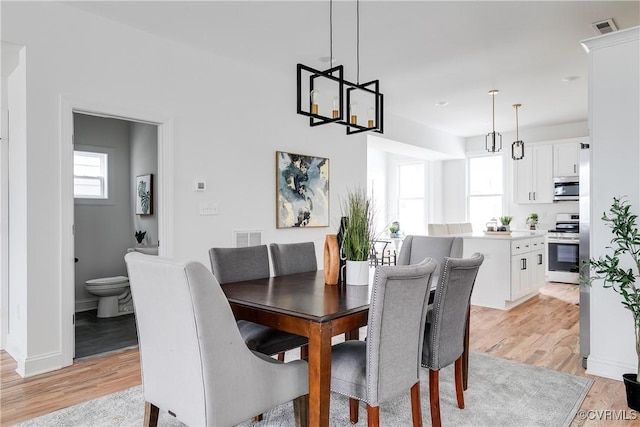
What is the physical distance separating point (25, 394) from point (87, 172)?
3.07 metres

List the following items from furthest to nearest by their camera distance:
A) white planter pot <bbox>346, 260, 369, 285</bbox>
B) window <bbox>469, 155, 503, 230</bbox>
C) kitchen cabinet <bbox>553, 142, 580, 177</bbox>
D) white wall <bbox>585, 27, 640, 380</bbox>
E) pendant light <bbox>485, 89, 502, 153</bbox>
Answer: window <bbox>469, 155, 503, 230</bbox> → kitchen cabinet <bbox>553, 142, 580, 177</bbox> → pendant light <bbox>485, 89, 502, 153</bbox> → white wall <bbox>585, 27, 640, 380</bbox> → white planter pot <bbox>346, 260, 369, 285</bbox>

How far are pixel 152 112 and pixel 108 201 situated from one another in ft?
7.26

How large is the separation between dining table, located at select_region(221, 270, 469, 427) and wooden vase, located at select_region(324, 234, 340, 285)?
0.06m

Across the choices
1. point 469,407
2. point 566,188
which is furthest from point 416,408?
point 566,188

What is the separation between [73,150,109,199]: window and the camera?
496cm

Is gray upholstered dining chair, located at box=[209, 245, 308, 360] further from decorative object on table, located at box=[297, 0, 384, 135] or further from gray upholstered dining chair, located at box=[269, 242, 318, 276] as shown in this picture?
decorative object on table, located at box=[297, 0, 384, 135]

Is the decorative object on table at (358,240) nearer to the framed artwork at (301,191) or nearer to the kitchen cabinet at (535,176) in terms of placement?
the framed artwork at (301,191)

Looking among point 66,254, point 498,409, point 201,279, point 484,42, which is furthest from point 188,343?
point 484,42

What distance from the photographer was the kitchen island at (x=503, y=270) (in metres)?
4.89

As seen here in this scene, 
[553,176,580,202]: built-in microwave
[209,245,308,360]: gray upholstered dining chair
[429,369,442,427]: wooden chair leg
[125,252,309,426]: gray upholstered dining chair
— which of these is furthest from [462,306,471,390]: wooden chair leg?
[553,176,580,202]: built-in microwave

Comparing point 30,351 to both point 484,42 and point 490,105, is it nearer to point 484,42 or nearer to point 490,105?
point 484,42

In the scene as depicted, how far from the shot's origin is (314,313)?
1695 mm

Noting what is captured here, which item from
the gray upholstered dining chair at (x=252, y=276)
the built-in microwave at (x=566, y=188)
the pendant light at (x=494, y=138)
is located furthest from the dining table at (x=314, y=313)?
the built-in microwave at (x=566, y=188)

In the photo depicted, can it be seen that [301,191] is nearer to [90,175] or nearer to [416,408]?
[90,175]
